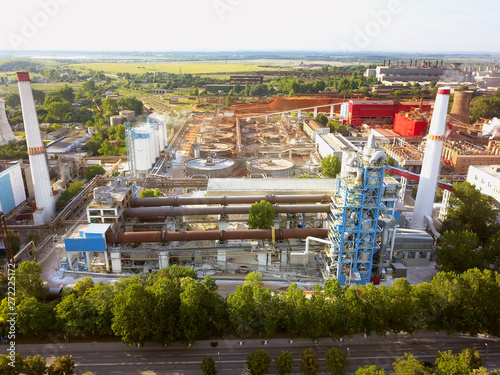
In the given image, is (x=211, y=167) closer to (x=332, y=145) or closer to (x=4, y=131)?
(x=332, y=145)

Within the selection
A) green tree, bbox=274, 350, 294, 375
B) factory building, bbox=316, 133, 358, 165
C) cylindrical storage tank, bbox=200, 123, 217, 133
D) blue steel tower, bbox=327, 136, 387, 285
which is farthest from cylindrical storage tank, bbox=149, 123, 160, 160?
green tree, bbox=274, 350, 294, 375

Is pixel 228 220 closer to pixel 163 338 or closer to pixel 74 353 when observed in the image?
pixel 163 338

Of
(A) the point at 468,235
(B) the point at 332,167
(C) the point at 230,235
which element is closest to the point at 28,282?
(C) the point at 230,235

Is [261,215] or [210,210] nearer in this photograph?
[261,215]

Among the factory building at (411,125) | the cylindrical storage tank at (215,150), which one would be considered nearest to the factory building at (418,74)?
the factory building at (411,125)

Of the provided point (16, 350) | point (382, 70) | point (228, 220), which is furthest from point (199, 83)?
point (16, 350)

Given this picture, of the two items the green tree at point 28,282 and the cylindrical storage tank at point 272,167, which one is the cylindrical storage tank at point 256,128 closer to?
the cylindrical storage tank at point 272,167
